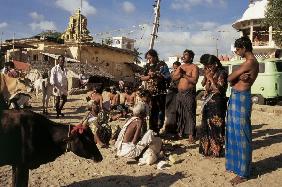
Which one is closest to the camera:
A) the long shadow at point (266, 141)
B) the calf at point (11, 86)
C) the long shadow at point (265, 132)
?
the long shadow at point (266, 141)

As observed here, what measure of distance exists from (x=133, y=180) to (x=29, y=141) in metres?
1.86

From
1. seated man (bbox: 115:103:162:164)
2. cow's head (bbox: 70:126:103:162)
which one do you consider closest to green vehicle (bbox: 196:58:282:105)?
seated man (bbox: 115:103:162:164)

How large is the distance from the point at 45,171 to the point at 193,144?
122 inches

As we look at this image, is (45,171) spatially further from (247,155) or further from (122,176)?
(247,155)

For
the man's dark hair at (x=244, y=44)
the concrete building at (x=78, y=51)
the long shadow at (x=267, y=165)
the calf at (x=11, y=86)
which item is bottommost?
the long shadow at (x=267, y=165)

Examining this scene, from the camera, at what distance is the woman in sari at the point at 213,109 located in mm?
7129

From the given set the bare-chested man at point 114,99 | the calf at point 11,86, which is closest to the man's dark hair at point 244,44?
the calf at point 11,86

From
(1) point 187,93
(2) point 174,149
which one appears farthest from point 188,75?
(2) point 174,149

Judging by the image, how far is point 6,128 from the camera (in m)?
5.13

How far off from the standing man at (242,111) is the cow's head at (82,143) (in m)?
2.09

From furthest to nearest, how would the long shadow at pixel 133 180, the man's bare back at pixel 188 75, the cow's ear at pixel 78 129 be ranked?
1. the man's bare back at pixel 188 75
2. the long shadow at pixel 133 180
3. the cow's ear at pixel 78 129

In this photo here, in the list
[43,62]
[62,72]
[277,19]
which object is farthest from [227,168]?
[43,62]

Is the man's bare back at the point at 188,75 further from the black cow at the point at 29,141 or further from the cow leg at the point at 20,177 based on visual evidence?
the cow leg at the point at 20,177

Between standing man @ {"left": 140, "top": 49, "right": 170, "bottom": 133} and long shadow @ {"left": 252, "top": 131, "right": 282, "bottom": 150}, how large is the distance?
209 centimetres
